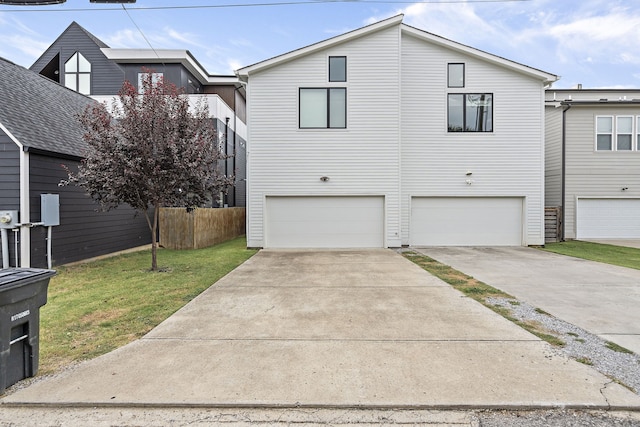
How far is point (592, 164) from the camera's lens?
48.1 feet

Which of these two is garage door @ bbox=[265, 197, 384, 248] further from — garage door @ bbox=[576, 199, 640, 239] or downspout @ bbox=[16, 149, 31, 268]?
garage door @ bbox=[576, 199, 640, 239]

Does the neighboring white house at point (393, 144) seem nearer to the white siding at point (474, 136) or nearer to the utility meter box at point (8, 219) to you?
the white siding at point (474, 136)

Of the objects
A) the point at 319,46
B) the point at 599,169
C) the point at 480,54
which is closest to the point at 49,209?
the point at 319,46

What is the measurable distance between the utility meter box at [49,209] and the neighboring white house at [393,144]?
541cm

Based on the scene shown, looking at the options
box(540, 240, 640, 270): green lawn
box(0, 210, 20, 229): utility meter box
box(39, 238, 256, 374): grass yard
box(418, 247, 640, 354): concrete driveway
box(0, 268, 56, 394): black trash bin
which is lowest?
box(39, 238, 256, 374): grass yard

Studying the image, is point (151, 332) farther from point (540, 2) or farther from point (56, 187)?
point (540, 2)

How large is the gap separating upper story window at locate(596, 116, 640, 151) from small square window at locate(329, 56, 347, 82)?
36.3ft

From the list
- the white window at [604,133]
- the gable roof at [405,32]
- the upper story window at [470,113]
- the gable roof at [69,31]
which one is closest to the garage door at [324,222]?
the upper story window at [470,113]

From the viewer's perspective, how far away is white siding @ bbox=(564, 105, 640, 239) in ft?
47.7

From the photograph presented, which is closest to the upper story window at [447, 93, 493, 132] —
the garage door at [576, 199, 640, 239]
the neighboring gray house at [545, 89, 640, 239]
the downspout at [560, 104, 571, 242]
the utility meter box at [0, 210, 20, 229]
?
the neighboring gray house at [545, 89, 640, 239]

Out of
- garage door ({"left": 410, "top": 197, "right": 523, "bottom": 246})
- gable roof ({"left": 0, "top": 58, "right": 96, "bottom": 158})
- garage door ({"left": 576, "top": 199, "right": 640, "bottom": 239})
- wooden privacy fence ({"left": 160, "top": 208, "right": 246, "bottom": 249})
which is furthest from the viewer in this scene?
garage door ({"left": 576, "top": 199, "right": 640, "bottom": 239})

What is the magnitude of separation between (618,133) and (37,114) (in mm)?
21014

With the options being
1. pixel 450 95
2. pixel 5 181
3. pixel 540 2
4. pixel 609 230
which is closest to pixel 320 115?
pixel 450 95

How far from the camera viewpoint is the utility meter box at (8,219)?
7645 millimetres
